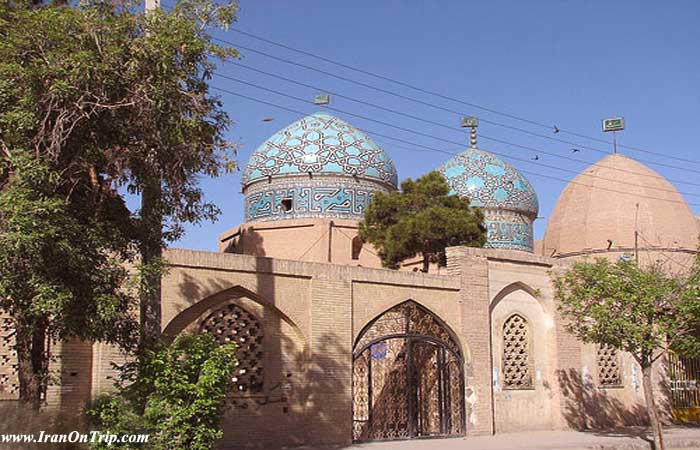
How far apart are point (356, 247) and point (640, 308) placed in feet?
33.3

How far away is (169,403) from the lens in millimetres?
8992

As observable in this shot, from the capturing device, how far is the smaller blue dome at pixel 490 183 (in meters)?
27.9

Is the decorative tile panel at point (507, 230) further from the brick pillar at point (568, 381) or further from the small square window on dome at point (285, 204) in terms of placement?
the brick pillar at point (568, 381)

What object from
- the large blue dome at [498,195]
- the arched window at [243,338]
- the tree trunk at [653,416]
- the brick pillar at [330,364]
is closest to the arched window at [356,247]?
the large blue dome at [498,195]

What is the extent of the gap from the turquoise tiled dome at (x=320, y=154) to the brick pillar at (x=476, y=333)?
7825mm

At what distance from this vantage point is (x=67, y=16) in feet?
26.7

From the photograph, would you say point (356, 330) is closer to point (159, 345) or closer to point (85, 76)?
point (159, 345)

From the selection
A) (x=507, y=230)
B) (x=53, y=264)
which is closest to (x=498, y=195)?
(x=507, y=230)

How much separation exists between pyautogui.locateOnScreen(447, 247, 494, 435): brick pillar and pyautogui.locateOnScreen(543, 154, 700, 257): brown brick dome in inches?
487

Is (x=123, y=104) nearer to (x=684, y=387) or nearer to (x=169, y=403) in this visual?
(x=169, y=403)

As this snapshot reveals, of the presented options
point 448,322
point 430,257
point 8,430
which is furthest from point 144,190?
point 430,257

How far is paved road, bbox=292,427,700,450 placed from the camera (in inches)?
562

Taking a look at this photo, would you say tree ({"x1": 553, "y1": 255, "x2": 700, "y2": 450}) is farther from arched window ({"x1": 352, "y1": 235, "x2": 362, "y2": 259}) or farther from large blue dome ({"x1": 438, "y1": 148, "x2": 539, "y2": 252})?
large blue dome ({"x1": 438, "y1": 148, "x2": 539, "y2": 252})

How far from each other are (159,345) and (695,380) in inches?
655
